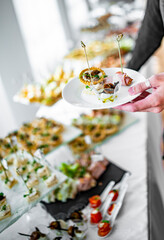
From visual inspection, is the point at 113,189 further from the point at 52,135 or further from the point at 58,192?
the point at 52,135

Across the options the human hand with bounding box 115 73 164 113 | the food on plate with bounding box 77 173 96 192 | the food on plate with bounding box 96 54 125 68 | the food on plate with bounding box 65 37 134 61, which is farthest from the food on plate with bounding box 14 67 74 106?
the human hand with bounding box 115 73 164 113

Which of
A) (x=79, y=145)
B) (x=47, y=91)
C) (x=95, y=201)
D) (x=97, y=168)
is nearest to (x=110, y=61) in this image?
(x=47, y=91)

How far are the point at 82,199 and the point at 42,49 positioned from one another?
300 cm

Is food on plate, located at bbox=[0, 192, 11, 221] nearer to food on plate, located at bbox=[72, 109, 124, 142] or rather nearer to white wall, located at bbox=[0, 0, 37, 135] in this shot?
food on plate, located at bbox=[72, 109, 124, 142]

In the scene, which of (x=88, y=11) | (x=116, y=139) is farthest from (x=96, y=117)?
(x=88, y=11)

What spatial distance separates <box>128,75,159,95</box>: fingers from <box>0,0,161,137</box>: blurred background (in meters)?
1.19

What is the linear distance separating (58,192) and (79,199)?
12cm

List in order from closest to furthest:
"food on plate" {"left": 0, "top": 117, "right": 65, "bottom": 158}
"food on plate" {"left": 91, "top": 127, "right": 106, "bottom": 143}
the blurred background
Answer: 1. "food on plate" {"left": 0, "top": 117, "right": 65, "bottom": 158}
2. "food on plate" {"left": 91, "top": 127, "right": 106, "bottom": 143}
3. the blurred background

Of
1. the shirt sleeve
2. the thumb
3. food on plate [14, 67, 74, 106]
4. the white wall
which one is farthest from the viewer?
the white wall

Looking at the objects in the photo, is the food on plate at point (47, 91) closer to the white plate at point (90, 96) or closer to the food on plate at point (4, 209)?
the white plate at point (90, 96)

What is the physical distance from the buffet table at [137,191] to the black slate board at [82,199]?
85mm

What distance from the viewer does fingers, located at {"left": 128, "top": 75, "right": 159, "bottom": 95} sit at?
0.80 metres

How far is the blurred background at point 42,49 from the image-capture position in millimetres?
2280

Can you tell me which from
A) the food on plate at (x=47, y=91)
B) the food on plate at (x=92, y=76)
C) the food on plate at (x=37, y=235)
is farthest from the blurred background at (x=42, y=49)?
the food on plate at (x=37, y=235)
